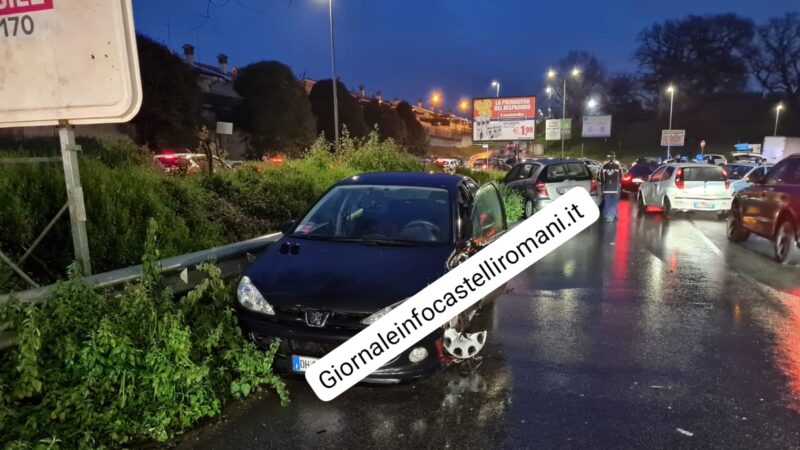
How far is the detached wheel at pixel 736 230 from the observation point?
1052cm

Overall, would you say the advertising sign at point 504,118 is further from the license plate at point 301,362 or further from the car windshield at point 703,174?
the license plate at point 301,362

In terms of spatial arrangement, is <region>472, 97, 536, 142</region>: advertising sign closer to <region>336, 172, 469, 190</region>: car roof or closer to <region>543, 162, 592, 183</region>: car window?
<region>543, 162, 592, 183</region>: car window

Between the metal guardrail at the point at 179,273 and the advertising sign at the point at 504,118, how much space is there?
20.7m

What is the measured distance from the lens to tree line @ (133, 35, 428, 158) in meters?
24.9

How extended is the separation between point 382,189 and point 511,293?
2.48 metres

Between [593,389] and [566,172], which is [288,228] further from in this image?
[566,172]

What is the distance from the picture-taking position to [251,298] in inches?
159

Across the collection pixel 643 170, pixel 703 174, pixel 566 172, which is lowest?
pixel 643 170

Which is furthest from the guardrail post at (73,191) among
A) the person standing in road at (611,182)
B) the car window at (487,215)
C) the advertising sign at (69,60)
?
the person standing in road at (611,182)

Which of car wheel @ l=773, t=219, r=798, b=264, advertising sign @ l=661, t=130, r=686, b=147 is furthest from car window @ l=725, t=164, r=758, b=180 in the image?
advertising sign @ l=661, t=130, r=686, b=147

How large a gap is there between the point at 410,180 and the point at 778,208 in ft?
22.8

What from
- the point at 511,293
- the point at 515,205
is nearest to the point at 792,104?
the point at 515,205

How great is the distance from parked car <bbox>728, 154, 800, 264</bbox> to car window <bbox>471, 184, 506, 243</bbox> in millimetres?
5184

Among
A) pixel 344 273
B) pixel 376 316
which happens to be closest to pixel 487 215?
pixel 344 273
